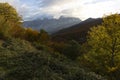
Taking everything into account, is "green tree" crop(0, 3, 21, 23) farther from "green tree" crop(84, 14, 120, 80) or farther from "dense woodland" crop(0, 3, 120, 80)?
"green tree" crop(84, 14, 120, 80)

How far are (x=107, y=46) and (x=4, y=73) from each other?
1900 centimetres

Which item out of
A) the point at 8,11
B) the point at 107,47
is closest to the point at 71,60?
the point at 107,47

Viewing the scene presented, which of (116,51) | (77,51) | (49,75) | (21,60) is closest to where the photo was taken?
(49,75)

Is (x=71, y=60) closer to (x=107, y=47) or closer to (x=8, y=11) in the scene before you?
(x=107, y=47)

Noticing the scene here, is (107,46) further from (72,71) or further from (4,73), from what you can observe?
(4,73)

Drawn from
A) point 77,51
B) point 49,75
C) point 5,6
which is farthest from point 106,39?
point 5,6

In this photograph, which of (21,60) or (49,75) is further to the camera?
(21,60)

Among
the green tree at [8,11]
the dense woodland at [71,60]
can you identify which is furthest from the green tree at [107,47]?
the green tree at [8,11]

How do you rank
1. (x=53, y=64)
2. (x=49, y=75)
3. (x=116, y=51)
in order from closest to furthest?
(x=49, y=75)
(x=53, y=64)
(x=116, y=51)

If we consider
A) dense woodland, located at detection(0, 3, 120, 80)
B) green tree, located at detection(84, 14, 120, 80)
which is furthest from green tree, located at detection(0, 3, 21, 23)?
green tree, located at detection(84, 14, 120, 80)

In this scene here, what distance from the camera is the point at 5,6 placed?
8825 cm

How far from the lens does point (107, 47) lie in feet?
123

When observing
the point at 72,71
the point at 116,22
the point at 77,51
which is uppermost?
the point at 116,22

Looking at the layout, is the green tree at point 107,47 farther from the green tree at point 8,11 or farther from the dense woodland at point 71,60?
the green tree at point 8,11
